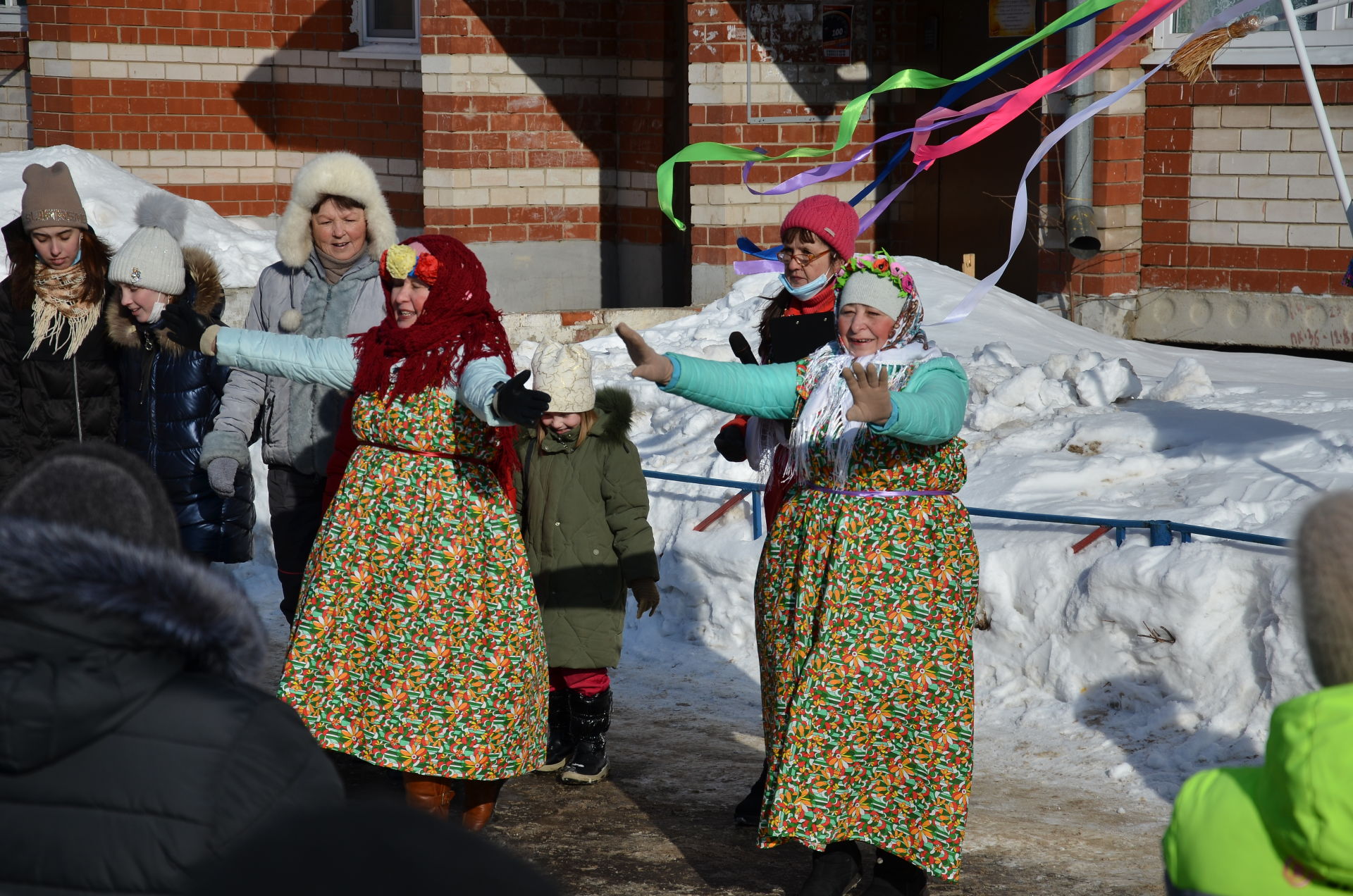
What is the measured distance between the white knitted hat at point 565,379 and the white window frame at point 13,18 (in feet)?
43.7

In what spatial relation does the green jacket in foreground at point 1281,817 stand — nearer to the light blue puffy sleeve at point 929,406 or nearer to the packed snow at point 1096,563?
the light blue puffy sleeve at point 929,406

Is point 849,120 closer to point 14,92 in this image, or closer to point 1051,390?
point 1051,390

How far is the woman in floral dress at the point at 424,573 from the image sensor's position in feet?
12.8

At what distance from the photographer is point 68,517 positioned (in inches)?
69.7

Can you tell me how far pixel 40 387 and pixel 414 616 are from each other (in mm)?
1848

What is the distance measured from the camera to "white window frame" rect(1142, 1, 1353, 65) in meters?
9.19

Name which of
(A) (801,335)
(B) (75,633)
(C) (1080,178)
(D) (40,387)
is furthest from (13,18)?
(B) (75,633)

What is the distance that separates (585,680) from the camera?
192 inches

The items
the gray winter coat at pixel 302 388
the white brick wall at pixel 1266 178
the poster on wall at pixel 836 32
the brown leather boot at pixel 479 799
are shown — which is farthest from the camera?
the poster on wall at pixel 836 32

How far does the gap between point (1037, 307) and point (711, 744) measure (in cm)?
551

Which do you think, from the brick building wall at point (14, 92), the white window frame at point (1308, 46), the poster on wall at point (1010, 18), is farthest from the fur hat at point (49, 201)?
the brick building wall at point (14, 92)

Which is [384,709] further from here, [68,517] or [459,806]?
[68,517]

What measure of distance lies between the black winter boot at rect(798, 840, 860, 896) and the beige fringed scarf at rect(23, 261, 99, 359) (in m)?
2.93

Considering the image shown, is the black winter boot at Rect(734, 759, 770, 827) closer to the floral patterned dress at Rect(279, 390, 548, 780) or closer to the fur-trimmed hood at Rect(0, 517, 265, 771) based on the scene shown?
the floral patterned dress at Rect(279, 390, 548, 780)
